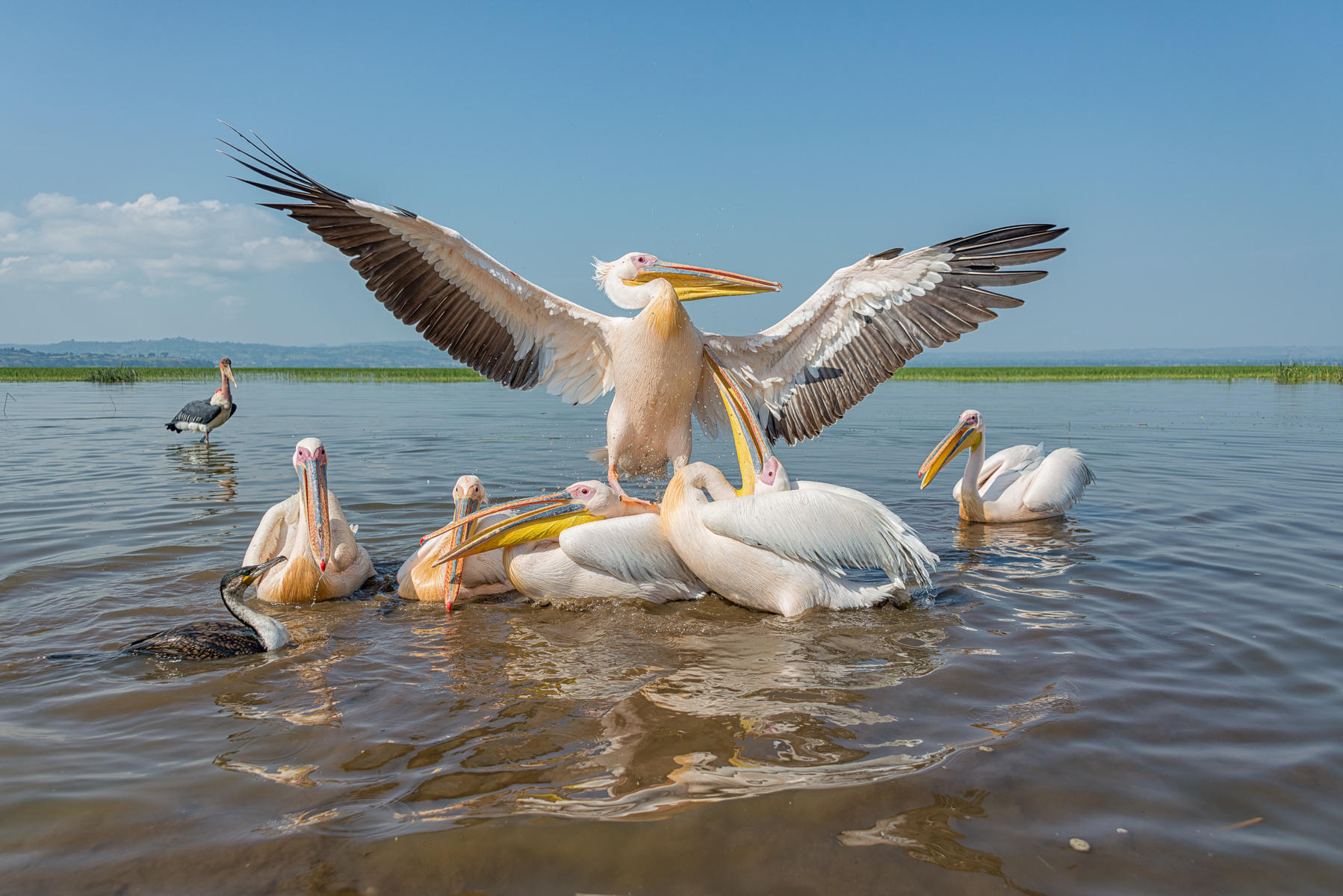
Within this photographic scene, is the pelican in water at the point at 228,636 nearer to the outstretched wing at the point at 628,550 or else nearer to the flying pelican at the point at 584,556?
the flying pelican at the point at 584,556

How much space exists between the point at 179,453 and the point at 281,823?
29.9 ft

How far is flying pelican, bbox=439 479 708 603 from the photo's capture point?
4.11 m

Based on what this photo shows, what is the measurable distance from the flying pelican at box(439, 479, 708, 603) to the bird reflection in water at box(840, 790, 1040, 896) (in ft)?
7.27

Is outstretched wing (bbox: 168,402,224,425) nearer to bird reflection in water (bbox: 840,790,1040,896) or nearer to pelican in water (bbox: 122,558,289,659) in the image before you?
pelican in water (bbox: 122,558,289,659)

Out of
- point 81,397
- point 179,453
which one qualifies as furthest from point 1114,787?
point 81,397

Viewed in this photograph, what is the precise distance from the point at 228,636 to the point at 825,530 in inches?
101

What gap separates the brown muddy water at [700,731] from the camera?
6.21 ft

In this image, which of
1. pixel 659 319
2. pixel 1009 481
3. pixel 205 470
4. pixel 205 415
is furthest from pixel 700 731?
pixel 205 415

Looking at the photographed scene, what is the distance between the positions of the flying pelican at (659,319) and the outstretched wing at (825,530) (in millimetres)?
1627

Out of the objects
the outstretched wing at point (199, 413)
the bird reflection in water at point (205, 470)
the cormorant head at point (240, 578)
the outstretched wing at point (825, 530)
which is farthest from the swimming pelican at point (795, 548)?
the outstretched wing at point (199, 413)

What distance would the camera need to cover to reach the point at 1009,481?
647 cm

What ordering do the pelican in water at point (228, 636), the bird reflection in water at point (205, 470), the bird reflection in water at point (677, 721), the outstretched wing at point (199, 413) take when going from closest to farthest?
1. the bird reflection in water at point (677, 721)
2. the pelican in water at point (228, 636)
3. the bird reflection in water at point (205, 470)
4. the outstretched wing at point (199, 413)

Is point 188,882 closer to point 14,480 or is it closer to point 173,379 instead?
point 14,480

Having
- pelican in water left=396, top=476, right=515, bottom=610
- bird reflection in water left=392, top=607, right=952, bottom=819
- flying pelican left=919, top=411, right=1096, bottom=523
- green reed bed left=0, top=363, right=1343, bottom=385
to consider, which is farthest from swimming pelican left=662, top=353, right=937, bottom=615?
green reed bed left=0, top=363, right=1343, bottom=385
